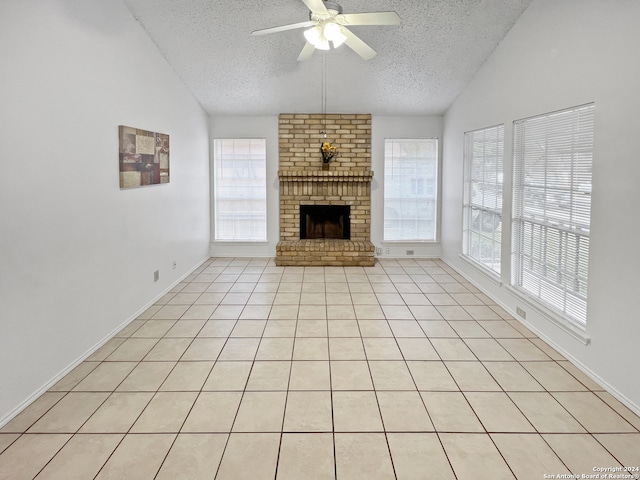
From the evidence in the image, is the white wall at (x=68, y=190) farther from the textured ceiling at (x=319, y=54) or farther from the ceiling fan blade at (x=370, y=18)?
the ceiling fan blade at (x=370, y=18)

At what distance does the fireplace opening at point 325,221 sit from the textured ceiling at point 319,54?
5.13 feet

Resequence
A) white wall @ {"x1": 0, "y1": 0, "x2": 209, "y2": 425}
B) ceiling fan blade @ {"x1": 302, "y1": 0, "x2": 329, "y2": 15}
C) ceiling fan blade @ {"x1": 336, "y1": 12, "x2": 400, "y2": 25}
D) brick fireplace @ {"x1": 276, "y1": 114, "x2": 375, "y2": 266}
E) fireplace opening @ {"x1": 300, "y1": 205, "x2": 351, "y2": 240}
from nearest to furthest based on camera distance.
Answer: white wall @ {"x1": 0, "y1": 0, "x2": 209, "y2": 425} < ceiling fan blade @ {"x1": 302, "y1": 0, "x2": 329, "y2": 15} < ceiling fan blade @ {"x1": 336, "y1": 12, "x2": 400, "y2": 25} < brick fireplace @ {"x1": 276, "y1": 114, "x2": 375, "y2": 266} < fireplace opening @ {"x1": 300, "y1": 205, "x2": 351, "y2": 240}

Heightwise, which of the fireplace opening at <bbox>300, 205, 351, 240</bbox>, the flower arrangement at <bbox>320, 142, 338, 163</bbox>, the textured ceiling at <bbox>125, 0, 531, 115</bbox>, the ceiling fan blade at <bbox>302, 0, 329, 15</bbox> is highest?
the textured ceiling at <bbox>125, 0, 531, 115</bbox>

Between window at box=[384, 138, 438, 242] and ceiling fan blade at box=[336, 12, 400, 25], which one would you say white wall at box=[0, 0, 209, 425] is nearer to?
ceiling fan blade at box=[336, 12, 400, 25]

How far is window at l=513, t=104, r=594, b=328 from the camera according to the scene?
3426 mm

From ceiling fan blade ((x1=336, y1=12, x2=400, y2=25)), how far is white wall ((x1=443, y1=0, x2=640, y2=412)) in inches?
52.3

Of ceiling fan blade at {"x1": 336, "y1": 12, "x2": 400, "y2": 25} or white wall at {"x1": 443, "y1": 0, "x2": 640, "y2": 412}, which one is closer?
white wall at {"x1": 443, "y1": 0, "x2": 640, "y2": 412}

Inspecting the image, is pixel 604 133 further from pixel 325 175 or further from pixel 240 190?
pixel 240 190

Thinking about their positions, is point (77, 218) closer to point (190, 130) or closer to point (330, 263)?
point (190, 130)

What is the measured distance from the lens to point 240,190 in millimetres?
7559

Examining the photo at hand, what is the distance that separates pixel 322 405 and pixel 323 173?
4.86 meters

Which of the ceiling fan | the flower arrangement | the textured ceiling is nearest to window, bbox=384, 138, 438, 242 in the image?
the textured ceiling

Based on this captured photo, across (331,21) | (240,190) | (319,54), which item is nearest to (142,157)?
(331,21)

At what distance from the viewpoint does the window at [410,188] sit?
7.49 meters
